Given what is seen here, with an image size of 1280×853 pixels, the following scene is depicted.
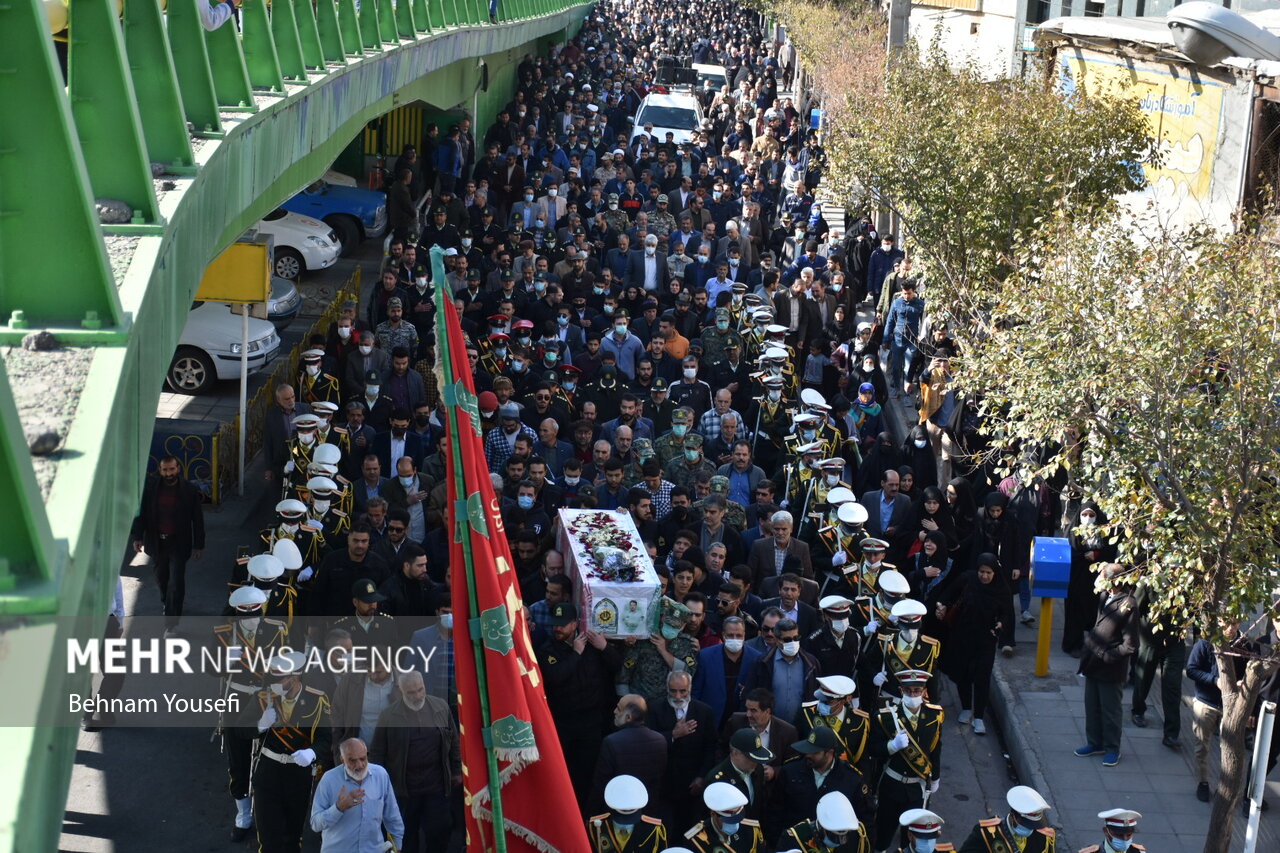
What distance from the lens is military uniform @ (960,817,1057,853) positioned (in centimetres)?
844

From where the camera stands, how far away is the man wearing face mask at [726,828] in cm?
827

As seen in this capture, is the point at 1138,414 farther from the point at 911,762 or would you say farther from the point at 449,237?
the point at 449,237

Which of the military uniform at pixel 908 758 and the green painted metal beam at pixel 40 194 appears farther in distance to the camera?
the military uniform at pixel 908 758

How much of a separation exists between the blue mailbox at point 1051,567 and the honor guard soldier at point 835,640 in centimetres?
218

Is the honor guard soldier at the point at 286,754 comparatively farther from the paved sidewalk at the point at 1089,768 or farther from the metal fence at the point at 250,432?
the metal fence at the point at 250,432

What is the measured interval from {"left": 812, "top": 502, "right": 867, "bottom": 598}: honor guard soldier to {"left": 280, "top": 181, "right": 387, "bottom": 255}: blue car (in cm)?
1467

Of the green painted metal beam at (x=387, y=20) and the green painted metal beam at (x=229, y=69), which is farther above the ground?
the green painted metal beam at (x=229, y=69)

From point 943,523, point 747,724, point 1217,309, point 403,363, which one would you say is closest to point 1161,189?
point 943,523

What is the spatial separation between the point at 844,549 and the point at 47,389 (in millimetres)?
8528

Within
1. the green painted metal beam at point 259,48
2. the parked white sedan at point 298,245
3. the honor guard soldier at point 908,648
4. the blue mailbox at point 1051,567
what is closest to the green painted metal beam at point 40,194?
the green painted metal beam at point 259,48

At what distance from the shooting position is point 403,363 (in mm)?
14750

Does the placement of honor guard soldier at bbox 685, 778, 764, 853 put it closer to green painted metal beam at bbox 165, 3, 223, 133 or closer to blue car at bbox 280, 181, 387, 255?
green painted metal beam at bbox 165, 3, 223, 133

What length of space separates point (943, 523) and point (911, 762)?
3.54 m

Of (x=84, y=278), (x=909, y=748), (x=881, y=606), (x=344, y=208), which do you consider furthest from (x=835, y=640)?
(x=344, y=208)
